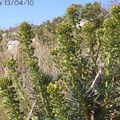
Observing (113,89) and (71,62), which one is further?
(113,89)

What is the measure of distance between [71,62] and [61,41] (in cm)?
18

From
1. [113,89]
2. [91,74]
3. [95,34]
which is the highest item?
[95,34]

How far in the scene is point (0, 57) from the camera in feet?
27.8

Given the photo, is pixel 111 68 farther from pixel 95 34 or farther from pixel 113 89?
pixel 95 34

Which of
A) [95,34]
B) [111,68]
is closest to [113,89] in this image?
[111,68]

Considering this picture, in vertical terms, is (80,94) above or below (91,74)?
below

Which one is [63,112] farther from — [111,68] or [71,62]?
[111,68]

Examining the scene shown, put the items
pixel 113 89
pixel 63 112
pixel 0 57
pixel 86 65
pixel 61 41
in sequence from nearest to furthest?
pixel 63 112 < pixel 61 41 < pixel 113 89 < pixel 86 65 < pixel 0 57

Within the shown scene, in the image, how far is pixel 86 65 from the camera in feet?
11.8

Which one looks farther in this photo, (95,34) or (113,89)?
(95,34)

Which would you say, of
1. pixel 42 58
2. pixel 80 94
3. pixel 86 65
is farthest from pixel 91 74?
pixel 42 58

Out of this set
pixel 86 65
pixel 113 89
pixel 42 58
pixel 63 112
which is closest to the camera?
pixel 63 112

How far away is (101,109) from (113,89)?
210 mm

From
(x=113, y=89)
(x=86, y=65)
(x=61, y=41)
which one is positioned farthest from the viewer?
(x=86, y=65)
